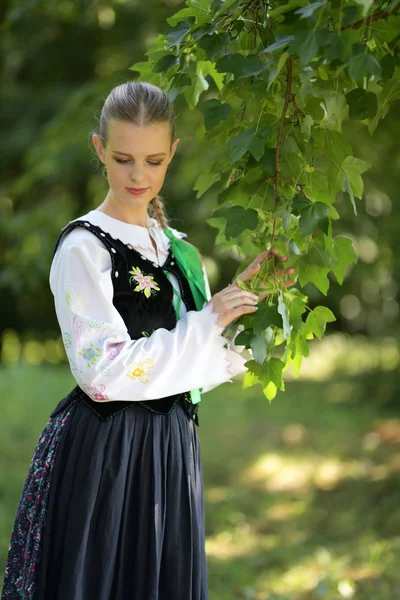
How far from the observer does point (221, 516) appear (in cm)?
465

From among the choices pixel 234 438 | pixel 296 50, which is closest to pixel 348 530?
pixel 234 438

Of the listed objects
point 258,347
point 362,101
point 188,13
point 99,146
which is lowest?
point 258,347

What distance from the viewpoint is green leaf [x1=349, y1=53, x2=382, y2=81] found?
1.47 m

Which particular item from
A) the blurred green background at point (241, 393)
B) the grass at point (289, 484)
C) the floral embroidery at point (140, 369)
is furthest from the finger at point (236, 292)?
the grass at point (289, 484)

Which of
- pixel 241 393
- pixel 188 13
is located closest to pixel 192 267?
pixel 188 13

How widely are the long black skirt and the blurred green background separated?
3.41 feet

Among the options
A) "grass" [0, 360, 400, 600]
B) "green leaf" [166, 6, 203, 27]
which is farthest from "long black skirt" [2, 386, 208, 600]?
"grass" [0, 360, 400, 600]

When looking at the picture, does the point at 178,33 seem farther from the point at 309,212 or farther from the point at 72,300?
the point at 72,300

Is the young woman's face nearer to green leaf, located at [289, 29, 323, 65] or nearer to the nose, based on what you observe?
the nose

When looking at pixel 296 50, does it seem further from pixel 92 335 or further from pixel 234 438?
pixel 234 438

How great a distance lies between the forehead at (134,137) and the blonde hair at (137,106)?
12mm

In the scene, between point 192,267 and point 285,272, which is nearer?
point 285,272

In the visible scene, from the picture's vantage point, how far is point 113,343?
192 centimetres

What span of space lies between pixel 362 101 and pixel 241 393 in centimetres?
638
